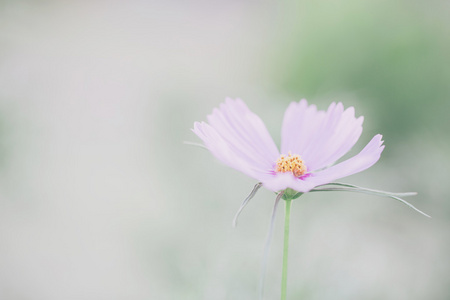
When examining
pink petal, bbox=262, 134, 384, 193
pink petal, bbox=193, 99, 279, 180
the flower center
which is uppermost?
pink petal, bbox=193, 99, 279, 180

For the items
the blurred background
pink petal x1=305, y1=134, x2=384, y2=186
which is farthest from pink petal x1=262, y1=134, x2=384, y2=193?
the blurred background

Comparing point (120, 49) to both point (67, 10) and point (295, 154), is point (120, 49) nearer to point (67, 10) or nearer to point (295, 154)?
point (67, 10)

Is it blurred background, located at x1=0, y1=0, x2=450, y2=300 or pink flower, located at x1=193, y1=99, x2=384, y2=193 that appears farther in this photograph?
blurred background, located at x1=0, y1=0, x2=450, y2=300

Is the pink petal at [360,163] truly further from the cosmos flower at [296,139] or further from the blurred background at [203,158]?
the blurred background at [203,158]

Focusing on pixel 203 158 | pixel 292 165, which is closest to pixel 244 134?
pixel 292 165

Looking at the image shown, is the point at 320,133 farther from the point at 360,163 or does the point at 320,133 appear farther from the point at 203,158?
the point at 203,158

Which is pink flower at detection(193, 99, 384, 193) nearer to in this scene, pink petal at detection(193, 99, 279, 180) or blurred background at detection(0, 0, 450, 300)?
pink petal at detection(193, 99, 279, 180)

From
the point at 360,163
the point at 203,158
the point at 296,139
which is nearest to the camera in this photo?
the point at 360,163
